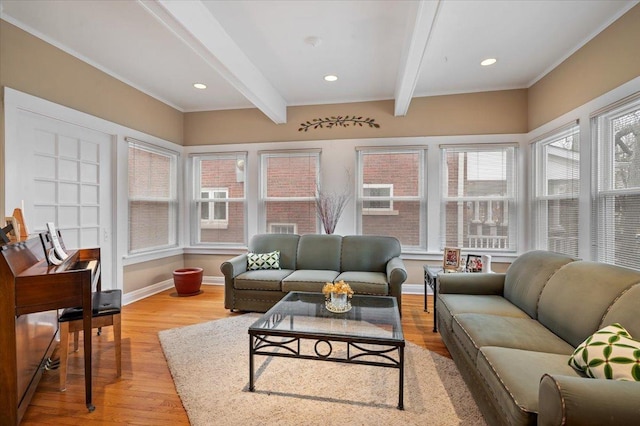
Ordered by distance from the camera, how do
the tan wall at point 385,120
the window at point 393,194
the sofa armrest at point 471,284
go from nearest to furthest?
1. the sofa armrest at point 471,284
2. the tan wall at point 385,120
3. the window at point 393,194

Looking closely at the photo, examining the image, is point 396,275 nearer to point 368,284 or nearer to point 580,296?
point 368,284

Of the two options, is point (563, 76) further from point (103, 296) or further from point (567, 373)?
point (103, 296)

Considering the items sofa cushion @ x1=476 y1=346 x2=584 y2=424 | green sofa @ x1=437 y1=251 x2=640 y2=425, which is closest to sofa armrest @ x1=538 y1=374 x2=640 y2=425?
green sofa @ x1=437 y1=251 x2=640 y2=425

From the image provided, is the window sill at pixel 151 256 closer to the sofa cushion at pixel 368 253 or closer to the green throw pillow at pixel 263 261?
the green throw pillow at pixel 263 261

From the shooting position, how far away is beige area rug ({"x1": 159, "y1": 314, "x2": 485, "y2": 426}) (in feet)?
6.06

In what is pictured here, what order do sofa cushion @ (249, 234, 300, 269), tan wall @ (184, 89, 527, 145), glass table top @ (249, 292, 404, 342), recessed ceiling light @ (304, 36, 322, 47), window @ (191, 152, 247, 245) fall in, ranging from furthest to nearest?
window @ (191, 152, 247, 245), tan wall @ (184, 89, 527, 145), sofa cushion @ (249, 234, 300, 269), recessed ceiling light @ (304, 36, 322, 47), glass table top @ (249, 292, 404, 342)

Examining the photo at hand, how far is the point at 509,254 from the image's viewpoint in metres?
4.28

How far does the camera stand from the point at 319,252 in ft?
13.4

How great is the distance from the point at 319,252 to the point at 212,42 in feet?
8.66

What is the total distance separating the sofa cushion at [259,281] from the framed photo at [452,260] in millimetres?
1893

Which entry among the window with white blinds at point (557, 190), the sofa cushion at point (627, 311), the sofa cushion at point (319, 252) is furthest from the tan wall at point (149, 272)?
the window with white blinds at point (557, 190)

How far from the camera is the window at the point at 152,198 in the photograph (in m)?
4.18

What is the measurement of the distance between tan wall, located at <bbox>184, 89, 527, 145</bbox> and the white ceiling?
8.9 inches

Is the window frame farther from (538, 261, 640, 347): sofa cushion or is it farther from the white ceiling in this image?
(538, 261, 640, 347): sofa cushion
